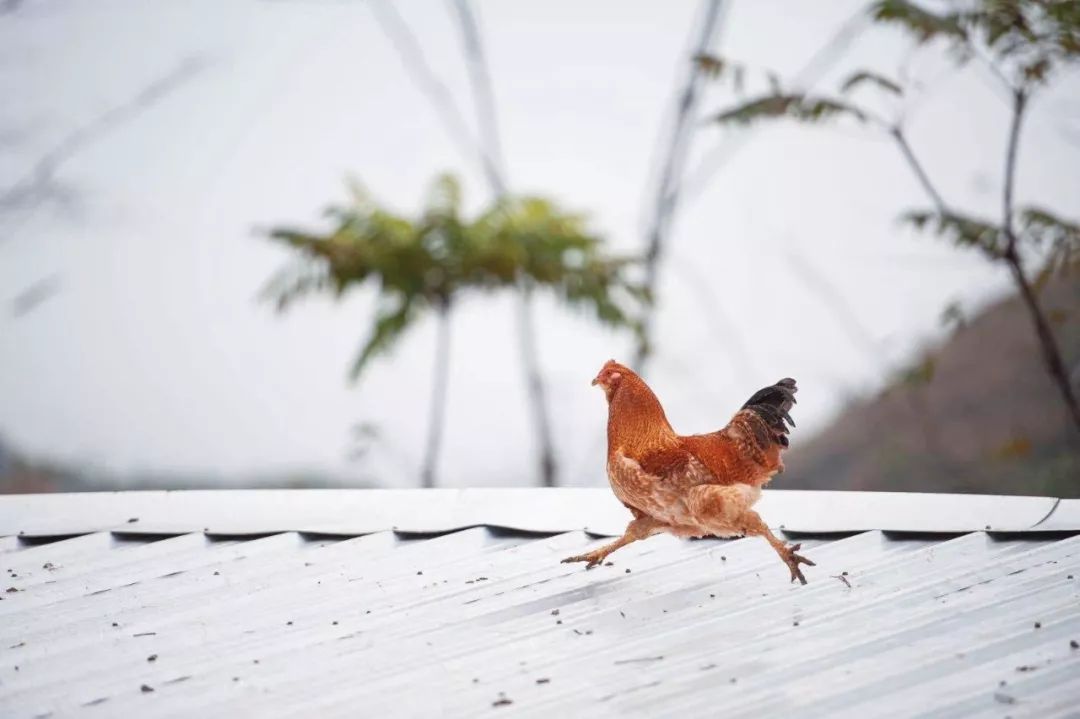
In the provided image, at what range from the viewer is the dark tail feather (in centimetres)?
150

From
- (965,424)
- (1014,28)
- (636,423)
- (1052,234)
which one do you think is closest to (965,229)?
(1052,234)

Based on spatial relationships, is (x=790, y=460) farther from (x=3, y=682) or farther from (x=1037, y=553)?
(x=3, y=682)

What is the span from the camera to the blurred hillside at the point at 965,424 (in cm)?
616

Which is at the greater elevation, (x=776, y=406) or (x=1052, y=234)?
(x=1052, y=234)

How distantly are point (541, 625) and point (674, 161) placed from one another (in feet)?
14.7

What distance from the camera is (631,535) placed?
151 cm

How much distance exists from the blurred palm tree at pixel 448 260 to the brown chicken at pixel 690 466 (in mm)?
3477

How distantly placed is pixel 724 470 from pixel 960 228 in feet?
8.92

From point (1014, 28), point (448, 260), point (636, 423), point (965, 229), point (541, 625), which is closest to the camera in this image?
point (541, 625)

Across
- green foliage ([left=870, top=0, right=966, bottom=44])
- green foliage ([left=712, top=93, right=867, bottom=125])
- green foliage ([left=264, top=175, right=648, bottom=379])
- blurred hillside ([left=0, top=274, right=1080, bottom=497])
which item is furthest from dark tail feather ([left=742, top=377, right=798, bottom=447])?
blurred hillside ([left=0, top=274, right=1080, bottom=497])

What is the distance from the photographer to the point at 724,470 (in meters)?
1.44

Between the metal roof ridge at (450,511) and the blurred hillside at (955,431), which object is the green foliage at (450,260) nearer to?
the blurred hillside at (955,431)

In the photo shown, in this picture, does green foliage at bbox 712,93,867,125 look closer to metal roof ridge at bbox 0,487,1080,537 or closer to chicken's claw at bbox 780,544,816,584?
metal roof ridge at bbox 0,487,1080,537

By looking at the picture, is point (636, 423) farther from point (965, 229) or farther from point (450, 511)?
point (965, 229)
